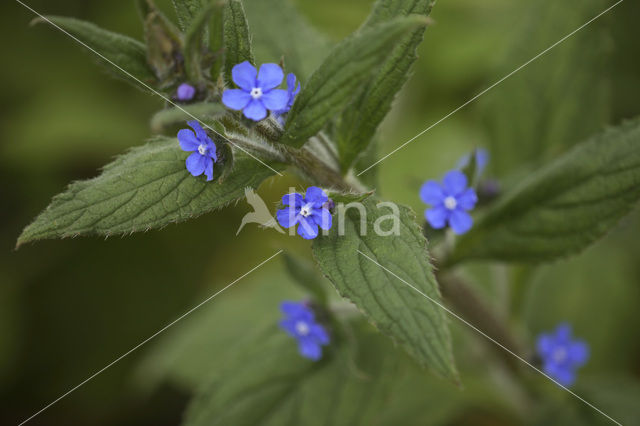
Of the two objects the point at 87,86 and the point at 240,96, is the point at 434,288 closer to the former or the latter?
the point at 240,96

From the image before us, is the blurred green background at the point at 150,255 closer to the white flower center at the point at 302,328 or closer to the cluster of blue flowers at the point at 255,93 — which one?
the white flower center at the point at 302,328

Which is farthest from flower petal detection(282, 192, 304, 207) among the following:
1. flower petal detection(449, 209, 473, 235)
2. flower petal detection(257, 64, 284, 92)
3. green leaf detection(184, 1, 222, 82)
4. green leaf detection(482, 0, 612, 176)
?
green leaf detection(482, 0, 612, 176)

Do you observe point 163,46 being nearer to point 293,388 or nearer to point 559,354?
point 293,388

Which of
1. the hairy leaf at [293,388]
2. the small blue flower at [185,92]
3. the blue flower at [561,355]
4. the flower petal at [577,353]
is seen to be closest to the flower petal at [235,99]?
the small blue flower at [185,92]

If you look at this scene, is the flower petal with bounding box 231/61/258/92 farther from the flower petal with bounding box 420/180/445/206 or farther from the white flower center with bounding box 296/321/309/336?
the white flower center with bounding box 296/321/309/336

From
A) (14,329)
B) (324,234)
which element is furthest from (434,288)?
(14,329)

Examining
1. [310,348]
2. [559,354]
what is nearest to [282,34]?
[310,348]
